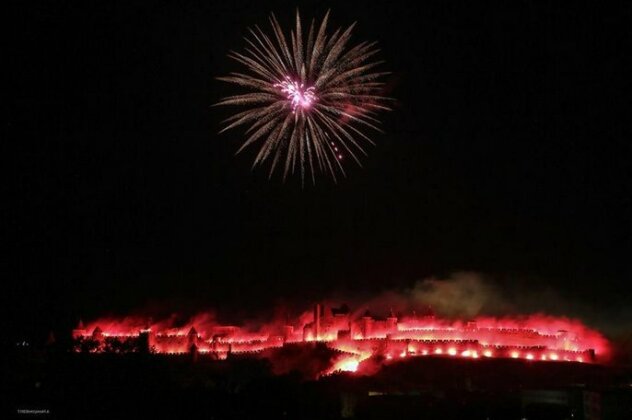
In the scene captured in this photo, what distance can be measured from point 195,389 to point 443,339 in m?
47.0

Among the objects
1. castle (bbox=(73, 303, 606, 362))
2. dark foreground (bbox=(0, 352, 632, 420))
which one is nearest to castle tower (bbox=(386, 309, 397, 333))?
castle (bbox=(73, 303, 606, 362))

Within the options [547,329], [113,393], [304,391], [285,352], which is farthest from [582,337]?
[113,393]

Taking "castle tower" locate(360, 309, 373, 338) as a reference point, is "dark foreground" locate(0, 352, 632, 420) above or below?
below

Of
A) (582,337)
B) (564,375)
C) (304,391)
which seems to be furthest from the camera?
(582,337)

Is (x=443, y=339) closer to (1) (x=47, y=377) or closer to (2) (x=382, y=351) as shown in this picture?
(2) (x=382, y=351)

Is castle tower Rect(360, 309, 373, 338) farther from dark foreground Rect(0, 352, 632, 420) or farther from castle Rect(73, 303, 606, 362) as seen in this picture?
dark foreground Rect(0, 352, 632, 420)

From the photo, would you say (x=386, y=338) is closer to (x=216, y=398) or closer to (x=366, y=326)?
(x=366, y=326)

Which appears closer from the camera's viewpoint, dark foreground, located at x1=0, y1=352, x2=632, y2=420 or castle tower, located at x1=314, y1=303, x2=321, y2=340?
dark foreground, located at x1=0, y1=352, x2=632, y2=420

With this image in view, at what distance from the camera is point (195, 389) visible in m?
33.0

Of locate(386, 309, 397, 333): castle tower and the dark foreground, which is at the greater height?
locate(386, 309, 397, 333): castle tower

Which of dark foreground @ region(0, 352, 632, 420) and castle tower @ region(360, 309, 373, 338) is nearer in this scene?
dark foreground @ region(0, 352, 632, 420)

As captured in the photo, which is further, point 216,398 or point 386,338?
point 386,338

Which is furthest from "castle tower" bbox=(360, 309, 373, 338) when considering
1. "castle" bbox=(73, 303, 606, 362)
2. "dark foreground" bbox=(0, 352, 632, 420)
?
"dark foreground" bbox=(0, 352, 632, 420)

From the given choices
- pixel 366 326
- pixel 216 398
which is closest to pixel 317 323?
pixel 366 326
